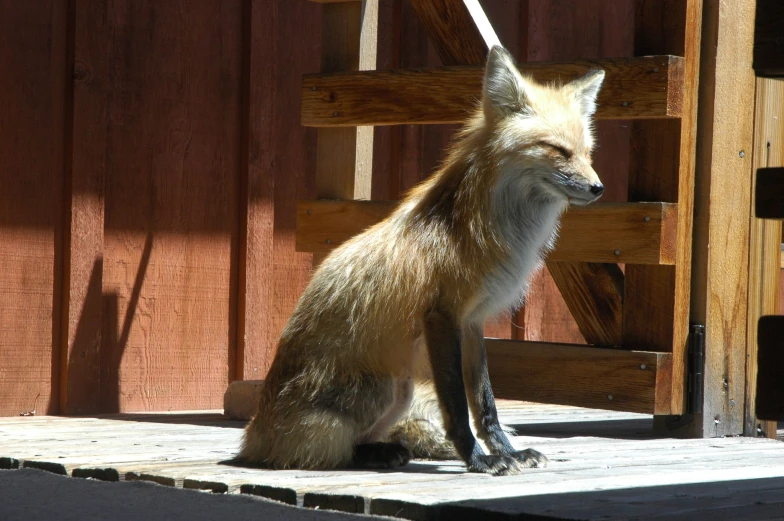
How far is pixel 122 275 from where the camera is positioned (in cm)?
579

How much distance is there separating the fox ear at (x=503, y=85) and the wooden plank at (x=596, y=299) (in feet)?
4.49

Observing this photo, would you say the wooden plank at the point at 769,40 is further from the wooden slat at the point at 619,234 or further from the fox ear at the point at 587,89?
the wooden slat at the point at 619,234

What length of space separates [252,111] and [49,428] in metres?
2.11

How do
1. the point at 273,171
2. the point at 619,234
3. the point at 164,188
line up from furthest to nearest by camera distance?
the point at 273,171 → the point at 164,188 → the point at 619,234

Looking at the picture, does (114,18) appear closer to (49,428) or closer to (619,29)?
(49,428)

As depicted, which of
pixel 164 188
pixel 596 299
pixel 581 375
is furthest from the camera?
pixel 164 188

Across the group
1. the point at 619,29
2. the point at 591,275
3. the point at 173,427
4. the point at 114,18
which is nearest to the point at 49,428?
the point at 173,427

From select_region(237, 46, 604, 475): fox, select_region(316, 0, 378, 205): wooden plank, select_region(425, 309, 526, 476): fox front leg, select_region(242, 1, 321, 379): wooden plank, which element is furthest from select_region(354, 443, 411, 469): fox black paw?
select_region(242, 1, 321, 379): wooden plank

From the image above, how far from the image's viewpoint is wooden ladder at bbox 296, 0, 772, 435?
194 inches

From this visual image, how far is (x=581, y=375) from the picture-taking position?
201 inches

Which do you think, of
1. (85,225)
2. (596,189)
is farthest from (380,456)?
(85,225)

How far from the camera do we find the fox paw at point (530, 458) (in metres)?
3.90

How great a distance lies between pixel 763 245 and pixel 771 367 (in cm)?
274

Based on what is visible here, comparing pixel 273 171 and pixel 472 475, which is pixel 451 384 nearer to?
pixel 472 475
